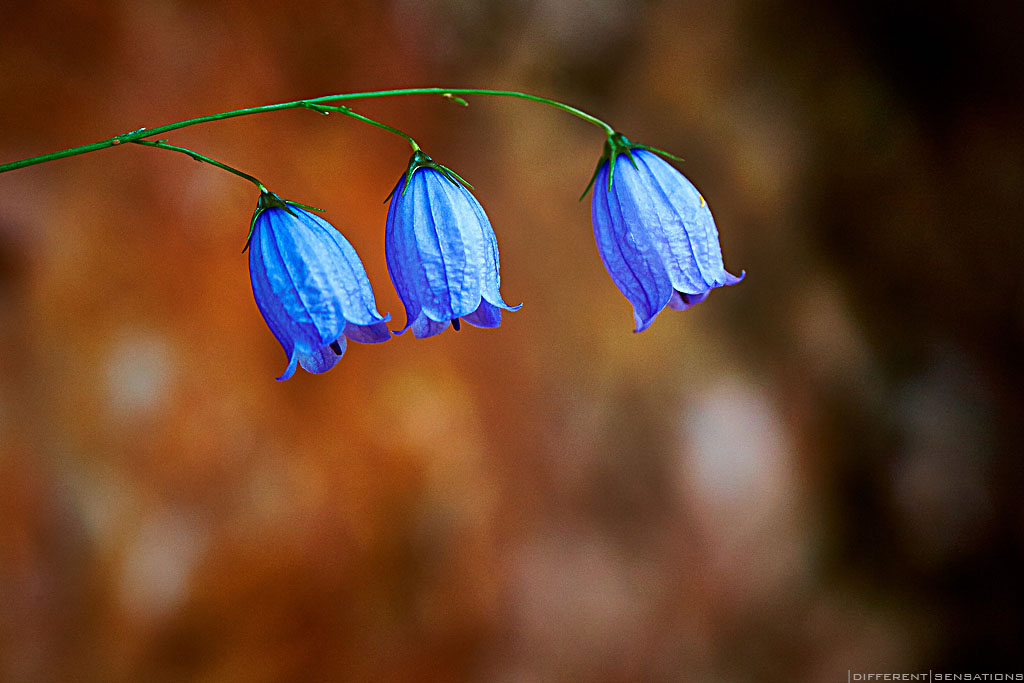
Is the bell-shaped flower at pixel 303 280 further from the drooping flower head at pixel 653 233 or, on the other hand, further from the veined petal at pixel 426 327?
the drooping flower head at pixel 653 233

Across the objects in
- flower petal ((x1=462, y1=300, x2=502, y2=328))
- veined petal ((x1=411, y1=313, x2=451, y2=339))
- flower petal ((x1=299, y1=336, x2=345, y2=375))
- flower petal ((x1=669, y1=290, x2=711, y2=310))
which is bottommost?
flower petal ((x1=299, y1=336, x2=345, y2=375))

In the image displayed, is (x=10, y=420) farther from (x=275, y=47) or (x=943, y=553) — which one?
(x=943, y=553)

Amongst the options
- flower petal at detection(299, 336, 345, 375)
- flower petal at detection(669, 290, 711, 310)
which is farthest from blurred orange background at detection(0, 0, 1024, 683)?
flower petal at detection(669, 290, 711, 310)

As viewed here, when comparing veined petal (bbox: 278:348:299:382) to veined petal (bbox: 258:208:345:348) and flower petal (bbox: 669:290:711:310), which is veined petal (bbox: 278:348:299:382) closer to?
veined petal (bbox: 258:208:345:348)

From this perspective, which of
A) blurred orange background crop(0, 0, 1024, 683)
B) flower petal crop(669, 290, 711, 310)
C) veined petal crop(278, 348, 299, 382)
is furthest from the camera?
blurred orange background crop(0, 0, 1024, 683)

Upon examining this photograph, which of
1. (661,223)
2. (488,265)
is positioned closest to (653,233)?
(661,223)

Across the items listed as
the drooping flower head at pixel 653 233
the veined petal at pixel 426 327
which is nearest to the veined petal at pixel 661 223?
the drooping flower head at pixel 653 233

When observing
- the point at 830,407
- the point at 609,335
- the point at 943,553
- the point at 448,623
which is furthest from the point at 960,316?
the point at 448,623
